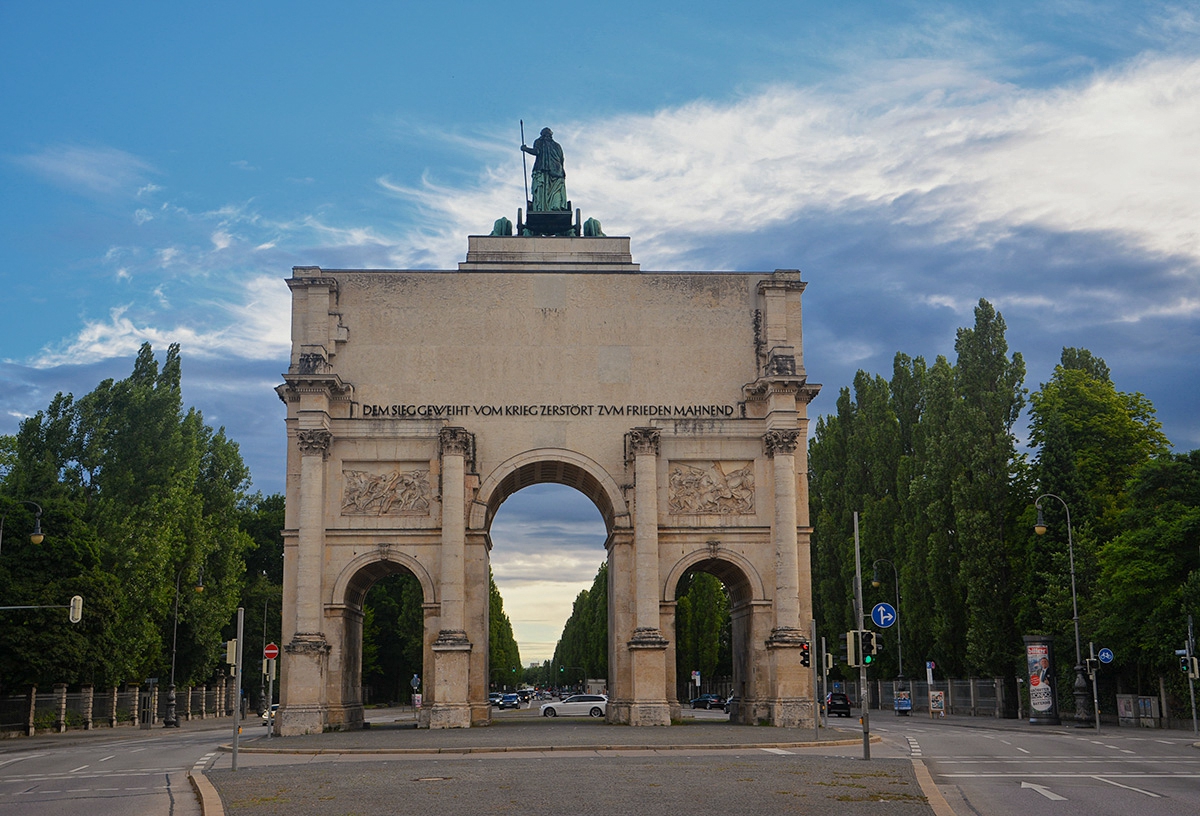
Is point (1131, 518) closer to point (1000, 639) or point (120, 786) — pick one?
point (1000, 639)

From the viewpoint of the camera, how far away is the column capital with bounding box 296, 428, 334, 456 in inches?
1703

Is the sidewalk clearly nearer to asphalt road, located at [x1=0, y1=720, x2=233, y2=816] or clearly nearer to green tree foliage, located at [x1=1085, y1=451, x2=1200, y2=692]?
asphalt road, located at [x1=0, y1=720, x2=233, y2=816]

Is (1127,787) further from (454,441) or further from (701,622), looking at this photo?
(701,622)

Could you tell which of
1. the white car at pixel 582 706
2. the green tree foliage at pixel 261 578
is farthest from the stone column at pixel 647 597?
the green tree foliage at pixel 261 578

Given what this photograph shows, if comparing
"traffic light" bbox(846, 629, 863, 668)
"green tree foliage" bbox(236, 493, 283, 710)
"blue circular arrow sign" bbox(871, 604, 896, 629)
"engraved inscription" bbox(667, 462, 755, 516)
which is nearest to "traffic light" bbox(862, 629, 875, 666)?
"traffic light" bbox(846, 629, 863, 668)

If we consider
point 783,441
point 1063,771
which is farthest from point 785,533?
point 1063,771

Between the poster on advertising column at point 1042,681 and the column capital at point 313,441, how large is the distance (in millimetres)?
27900

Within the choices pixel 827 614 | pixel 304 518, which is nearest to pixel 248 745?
pixel 304 518

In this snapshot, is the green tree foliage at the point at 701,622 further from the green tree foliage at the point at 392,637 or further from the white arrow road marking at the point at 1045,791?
the white arrow road marking at the point at 1045,791

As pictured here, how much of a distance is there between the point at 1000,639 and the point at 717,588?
40.1m

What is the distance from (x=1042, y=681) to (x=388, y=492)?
26347 millimetres

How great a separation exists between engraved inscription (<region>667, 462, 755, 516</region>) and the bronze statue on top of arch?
1163 centimetres

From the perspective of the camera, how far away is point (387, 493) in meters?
44.4

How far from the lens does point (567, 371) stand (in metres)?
46.1
